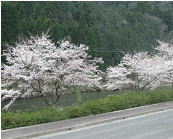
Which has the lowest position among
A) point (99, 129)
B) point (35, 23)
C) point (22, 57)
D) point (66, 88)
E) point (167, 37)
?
point (99, 129)

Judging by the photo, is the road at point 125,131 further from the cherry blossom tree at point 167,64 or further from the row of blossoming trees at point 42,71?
the cherry blossom tree at point 167,64

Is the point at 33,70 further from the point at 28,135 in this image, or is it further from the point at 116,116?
the point at 28,135

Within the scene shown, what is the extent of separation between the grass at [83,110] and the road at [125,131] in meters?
1.38

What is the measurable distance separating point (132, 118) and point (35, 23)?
175ft

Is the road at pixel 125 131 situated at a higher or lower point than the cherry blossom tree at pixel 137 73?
lower

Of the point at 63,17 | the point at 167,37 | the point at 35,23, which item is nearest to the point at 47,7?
the point at 63,17

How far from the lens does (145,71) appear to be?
37.9m

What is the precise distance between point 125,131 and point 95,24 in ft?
336

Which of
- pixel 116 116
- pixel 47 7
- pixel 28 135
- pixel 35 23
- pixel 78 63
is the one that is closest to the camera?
pixel 28 135

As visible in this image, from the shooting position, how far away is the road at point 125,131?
1639 centimetres

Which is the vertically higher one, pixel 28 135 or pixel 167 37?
pixel 167 37

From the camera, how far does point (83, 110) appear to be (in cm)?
2192

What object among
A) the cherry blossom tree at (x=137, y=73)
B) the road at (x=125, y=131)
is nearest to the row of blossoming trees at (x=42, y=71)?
the road at (x=125, y=131)

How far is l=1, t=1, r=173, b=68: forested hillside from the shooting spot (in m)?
69.1
